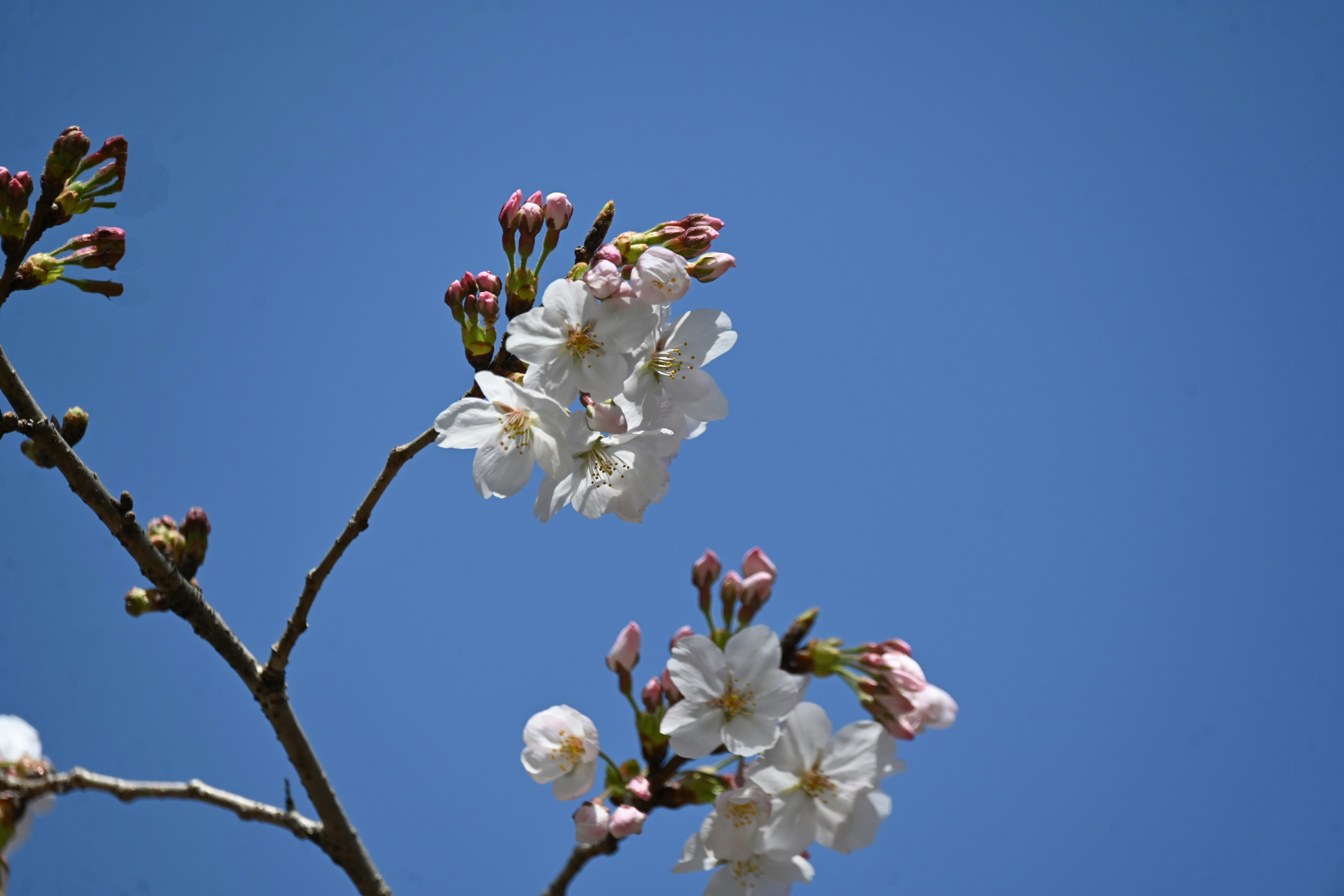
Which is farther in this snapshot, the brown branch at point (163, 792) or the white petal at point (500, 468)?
the white petal at point (500, 468)

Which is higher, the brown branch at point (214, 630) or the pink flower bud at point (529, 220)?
the pink flower bud at point (529, 220)

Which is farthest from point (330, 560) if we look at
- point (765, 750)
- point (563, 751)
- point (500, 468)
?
point (765, 750)

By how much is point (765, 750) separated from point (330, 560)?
91 cm

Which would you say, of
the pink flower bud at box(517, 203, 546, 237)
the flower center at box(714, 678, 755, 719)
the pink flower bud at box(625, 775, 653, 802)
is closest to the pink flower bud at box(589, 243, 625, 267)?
the pink flower bud at box(517, 203, 546, 237)

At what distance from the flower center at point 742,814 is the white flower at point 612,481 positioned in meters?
0.62

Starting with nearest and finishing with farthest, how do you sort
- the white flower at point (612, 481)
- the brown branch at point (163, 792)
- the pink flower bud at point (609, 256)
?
the brown branch at point (163, 792), the pink flower bud at point (609, 256), the white flower at point (612, 481)

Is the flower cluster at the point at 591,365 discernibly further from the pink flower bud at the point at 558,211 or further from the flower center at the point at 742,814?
the flower center at the point at 742,814

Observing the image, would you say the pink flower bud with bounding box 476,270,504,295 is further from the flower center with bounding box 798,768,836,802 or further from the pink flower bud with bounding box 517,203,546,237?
the flower center with bounding box 798,768,836,802

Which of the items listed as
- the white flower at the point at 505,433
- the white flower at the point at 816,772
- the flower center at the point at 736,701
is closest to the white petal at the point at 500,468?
the white flower at the point at 505,433

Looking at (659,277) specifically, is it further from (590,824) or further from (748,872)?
(748,872)

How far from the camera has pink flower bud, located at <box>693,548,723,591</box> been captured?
1.81 meters

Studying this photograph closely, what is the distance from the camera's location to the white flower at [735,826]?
1.51m

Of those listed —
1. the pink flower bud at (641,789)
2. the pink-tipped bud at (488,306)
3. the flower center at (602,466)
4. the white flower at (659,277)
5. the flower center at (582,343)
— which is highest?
the white flower at (659,277)

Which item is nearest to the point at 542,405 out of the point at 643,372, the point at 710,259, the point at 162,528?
the point at 643,372
